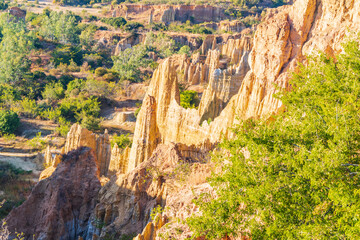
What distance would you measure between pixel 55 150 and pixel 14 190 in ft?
25.5

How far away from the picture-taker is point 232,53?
51500mm

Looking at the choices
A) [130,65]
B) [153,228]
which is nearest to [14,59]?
[130,65]

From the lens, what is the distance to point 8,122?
30188 mm

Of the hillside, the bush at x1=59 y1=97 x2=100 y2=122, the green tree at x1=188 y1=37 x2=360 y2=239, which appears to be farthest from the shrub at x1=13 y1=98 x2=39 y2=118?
the green tree at x1=188 y1=37 x2=360 y2=239

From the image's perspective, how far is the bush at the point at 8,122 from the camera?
29844 millimetres

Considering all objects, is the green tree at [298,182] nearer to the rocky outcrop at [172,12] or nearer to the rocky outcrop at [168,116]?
the rocky outcrop at [168,116]

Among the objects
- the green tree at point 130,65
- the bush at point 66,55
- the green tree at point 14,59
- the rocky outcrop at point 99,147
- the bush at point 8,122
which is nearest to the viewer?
the rocky outcrop at point 99,147

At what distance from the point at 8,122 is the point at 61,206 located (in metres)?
21.9

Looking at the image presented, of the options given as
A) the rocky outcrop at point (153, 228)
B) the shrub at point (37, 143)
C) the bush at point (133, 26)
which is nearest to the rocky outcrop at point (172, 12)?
the bush at point (133, 26)

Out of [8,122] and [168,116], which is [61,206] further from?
[8,122]

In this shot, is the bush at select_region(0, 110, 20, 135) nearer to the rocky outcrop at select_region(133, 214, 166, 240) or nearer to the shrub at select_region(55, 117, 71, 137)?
the shrub at select_region(55, 117, 71, 137)

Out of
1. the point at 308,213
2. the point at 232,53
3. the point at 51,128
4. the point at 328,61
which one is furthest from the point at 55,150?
the point at 232,53

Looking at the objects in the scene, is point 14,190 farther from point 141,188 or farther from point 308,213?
point 308,213

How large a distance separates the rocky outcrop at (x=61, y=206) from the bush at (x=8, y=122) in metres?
20.3
